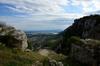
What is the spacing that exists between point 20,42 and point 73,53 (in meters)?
11.8

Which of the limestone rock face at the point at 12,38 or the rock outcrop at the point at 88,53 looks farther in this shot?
the limestone rock face at the point at 12,38

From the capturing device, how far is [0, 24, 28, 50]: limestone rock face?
148 feet

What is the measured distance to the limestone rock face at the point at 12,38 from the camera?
148ft

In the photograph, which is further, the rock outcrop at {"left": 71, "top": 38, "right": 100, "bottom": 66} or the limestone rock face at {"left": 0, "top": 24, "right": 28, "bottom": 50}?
the limestone rock face at {"left": 0, "top": 24, "right": 28, "bottom": 50}

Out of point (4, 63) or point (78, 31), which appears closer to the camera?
point (4, 63)

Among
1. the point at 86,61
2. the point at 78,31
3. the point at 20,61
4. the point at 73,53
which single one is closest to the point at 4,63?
the point at 20,61

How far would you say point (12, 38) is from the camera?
45594mm

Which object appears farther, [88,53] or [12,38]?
[12,38]

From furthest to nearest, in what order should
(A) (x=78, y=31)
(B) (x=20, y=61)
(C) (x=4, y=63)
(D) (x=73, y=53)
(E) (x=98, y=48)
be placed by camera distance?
(A) (x=78, y=31), (D) (x=73, y=53), (E) (x=98, y=48), (B) (x=20, y=61), (C) (x=4, y=63)

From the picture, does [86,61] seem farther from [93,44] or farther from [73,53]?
[73,53]

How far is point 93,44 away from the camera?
40844mm

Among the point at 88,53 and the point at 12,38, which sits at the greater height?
the point at 12,38

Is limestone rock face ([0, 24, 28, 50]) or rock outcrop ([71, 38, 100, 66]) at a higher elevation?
limestone rock face ([0, 24, 28, 50])

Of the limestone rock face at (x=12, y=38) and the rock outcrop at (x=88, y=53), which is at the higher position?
the limestone rock face at (x=12, y=38)
